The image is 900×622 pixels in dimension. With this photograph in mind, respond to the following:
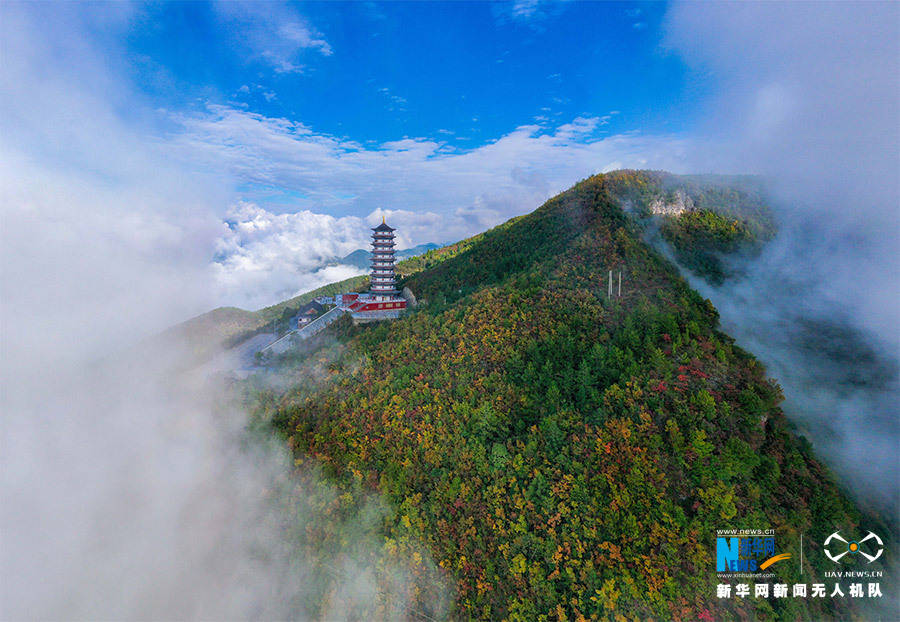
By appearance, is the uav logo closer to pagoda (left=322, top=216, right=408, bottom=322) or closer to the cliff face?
the cliff face

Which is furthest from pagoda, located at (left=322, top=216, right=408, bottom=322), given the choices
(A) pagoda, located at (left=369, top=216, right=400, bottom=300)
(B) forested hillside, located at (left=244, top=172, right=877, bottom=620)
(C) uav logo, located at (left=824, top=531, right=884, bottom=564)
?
(C) uav logo, located at (left=824, top=531, right=884, bottom=564)

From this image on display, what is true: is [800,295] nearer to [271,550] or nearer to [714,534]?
[714,534]

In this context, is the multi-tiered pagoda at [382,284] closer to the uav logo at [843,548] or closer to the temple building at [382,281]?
the temple building at [382,281]

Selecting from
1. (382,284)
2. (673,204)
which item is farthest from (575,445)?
(673,204)

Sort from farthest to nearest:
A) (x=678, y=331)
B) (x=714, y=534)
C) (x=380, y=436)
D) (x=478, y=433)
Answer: (x=380, y=436)
(x=478, y=433)
(x=678, y=331)
(x=714, y=534)

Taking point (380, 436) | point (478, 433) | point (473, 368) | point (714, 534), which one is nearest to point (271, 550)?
point (380, 436)

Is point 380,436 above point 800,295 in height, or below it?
below

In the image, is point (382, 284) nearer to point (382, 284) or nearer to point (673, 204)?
point (382, 284)
